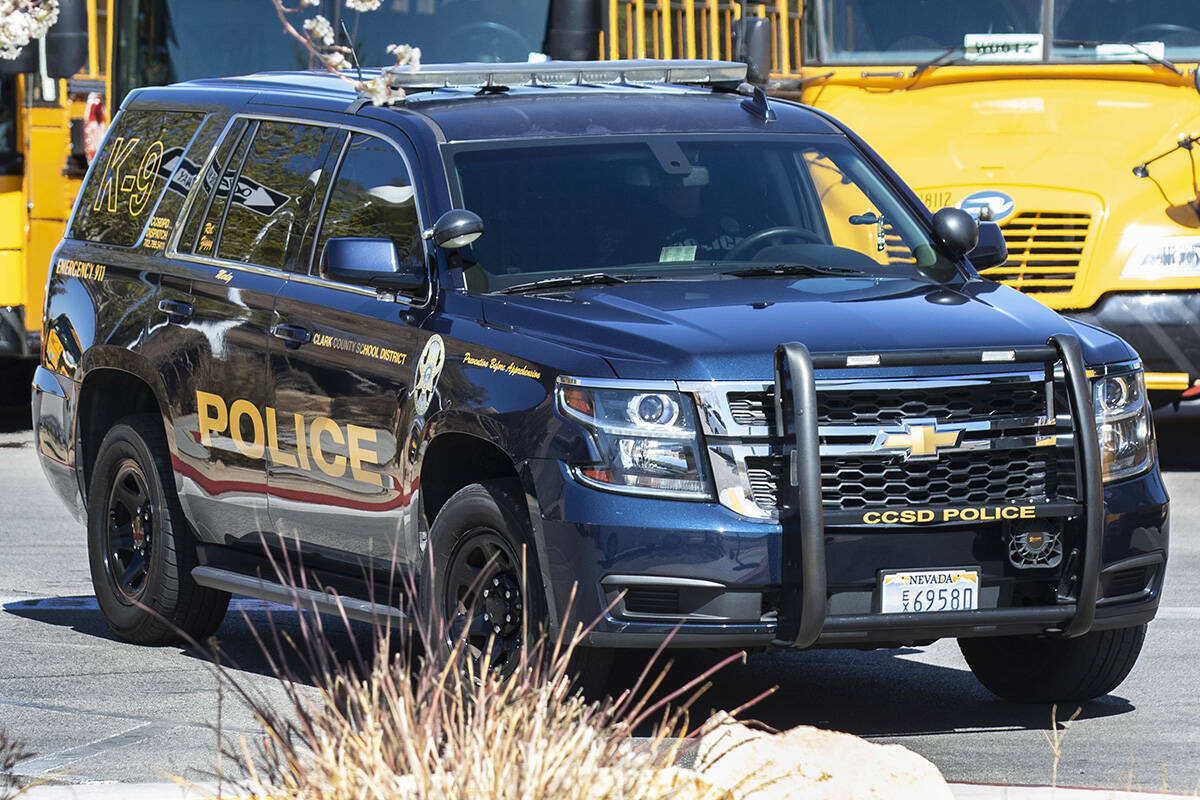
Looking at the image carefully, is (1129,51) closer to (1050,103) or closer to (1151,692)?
(1050,103)

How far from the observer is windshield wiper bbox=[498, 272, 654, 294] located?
26.2 feet

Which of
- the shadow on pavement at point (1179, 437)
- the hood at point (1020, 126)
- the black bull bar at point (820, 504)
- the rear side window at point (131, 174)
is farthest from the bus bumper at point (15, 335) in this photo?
the black bull bar at point (820, 504)

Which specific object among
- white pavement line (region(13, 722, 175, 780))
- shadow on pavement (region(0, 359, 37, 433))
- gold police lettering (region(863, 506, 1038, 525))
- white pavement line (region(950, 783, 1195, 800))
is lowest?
shadow on pavement (region(0, 359, 37, 433))

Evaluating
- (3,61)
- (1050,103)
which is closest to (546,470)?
(1050,103)

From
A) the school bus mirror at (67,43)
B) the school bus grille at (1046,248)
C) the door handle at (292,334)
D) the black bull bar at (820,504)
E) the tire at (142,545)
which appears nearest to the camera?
the black bull bar at (820,504)

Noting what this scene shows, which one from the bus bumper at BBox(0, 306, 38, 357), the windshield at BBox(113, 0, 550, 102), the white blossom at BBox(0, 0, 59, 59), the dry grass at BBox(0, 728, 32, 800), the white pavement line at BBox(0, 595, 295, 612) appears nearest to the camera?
the dry grass at BBox(0, 728, 32, 800)

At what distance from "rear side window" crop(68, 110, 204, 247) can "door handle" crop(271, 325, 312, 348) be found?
1.48 m

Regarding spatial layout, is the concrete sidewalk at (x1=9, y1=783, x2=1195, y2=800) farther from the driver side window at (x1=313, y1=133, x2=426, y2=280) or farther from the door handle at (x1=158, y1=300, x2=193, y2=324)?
the door handle at (x1=158, y1=300, x2=193, y2=324)

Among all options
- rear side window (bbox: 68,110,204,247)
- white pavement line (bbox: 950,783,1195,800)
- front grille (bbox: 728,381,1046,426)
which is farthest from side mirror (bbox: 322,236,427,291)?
white pavement line (bbox: 950,783,1195,800)

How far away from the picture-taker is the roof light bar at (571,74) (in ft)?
29.4

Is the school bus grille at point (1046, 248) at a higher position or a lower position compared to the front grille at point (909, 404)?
lower

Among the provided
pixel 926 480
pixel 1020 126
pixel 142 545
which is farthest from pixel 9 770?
pixel 1020 126

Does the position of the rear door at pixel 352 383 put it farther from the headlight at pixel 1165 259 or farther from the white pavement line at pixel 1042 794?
the headlight at pixel 1165 259

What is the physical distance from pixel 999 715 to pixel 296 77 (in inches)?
149
